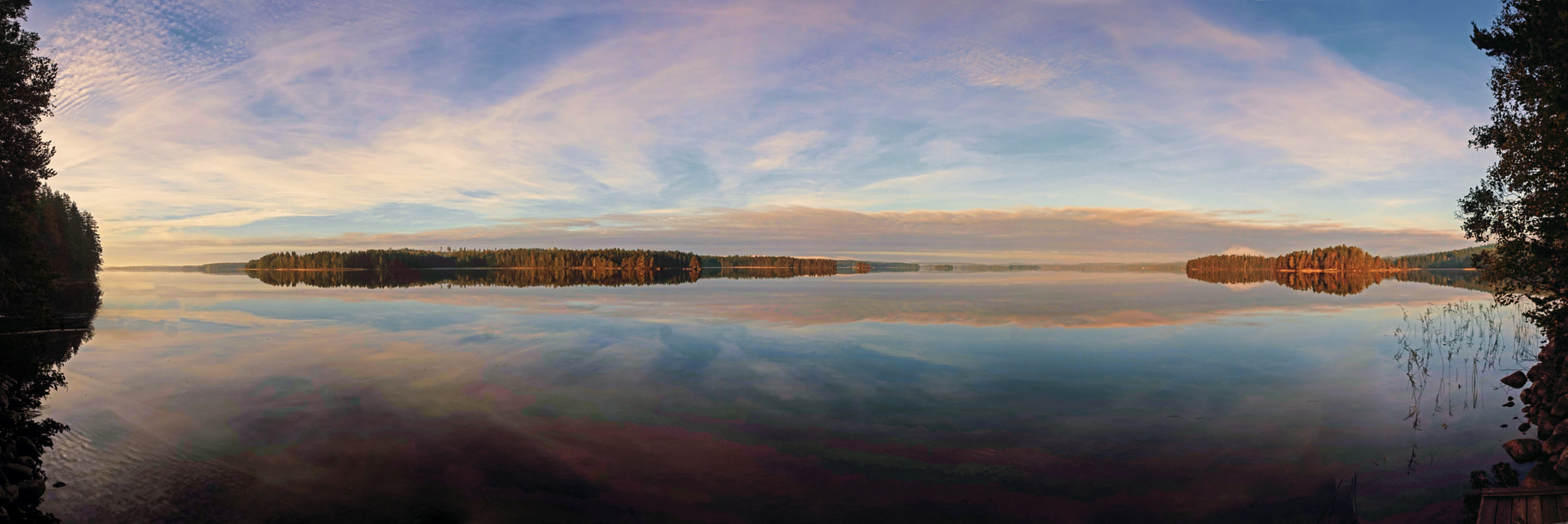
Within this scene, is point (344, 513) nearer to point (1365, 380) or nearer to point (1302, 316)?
point (1365, 380)

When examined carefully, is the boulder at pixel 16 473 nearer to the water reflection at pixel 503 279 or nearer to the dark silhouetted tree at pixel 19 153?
the dark silhouetted tree at pixel 19 153

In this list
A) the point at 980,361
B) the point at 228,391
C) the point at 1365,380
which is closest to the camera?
the point at 228,391

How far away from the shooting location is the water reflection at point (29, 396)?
950cm

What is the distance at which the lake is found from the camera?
9.34 meters

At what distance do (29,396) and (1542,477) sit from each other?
1296 inches

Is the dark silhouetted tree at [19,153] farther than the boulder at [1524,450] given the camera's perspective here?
Yes

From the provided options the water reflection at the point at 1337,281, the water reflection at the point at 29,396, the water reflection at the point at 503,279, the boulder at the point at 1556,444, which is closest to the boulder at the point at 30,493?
the water reflection at the point at 29,396

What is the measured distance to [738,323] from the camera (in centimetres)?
3061

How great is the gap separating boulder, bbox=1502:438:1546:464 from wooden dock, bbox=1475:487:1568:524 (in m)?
4.95

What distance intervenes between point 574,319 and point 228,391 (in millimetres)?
16840

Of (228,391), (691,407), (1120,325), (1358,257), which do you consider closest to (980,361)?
(691,407)

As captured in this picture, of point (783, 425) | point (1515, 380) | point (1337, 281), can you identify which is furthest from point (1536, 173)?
point (1337, 281)

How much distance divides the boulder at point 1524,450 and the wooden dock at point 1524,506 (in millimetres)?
4954

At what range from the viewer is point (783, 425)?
42.6ft
